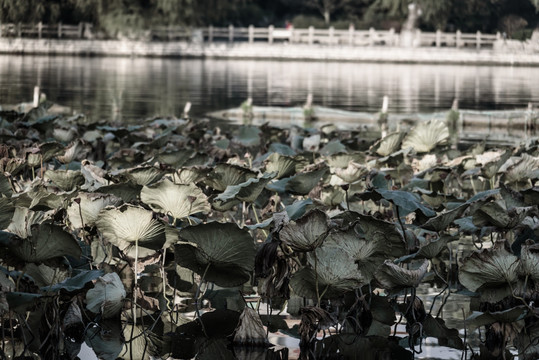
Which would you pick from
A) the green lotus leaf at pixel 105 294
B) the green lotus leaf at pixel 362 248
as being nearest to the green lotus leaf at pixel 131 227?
the green lotus leaf at pixel 105 294

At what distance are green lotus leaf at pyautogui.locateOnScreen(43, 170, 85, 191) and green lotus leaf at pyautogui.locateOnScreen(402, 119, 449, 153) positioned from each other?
8.32ft

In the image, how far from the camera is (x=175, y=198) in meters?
3.86

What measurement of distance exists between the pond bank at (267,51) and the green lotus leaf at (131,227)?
4118 centimetres

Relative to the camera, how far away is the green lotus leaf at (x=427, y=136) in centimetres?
619

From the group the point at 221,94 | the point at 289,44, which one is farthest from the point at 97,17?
the point at 221,94

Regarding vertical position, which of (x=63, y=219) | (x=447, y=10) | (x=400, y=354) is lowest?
(x=400, y=354)

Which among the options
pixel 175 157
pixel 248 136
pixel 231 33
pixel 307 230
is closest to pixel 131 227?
pixel 307 230

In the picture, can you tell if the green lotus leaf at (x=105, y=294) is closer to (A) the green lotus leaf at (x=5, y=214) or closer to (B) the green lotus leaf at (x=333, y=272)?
(A) the green lotus leaf at (x=5, y=214)

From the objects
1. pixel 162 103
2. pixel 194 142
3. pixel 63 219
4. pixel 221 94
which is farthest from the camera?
pixel 221 94

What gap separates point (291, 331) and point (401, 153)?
85.2 inches

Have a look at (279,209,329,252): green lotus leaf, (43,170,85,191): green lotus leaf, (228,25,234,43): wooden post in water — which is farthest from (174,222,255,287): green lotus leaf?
(228,25,234,43): wooden post in water

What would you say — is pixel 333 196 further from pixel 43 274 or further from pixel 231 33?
pixel 231 33

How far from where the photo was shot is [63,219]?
4.27m

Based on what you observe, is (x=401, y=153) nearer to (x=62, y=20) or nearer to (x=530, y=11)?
(x=62, y=20)
